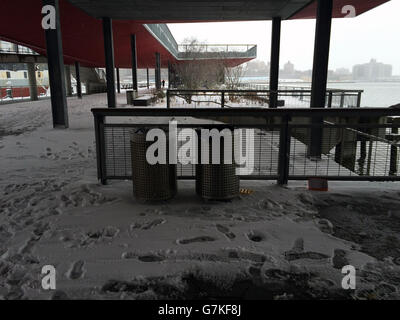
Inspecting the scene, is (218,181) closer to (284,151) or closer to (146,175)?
(146,175)

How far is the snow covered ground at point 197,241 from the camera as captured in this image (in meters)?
2.51

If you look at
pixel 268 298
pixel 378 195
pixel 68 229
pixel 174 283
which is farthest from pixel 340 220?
pixel 68 229

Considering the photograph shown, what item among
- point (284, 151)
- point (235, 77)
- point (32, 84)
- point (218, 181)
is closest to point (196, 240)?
point (218, 181)

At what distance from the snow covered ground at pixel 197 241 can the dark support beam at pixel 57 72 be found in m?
6.26

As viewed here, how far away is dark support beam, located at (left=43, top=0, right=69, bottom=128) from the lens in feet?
34.2

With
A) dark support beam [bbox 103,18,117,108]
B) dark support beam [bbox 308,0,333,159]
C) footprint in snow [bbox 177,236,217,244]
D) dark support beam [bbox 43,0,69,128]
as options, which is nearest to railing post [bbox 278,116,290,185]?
footprint in snow [bbox 177,236,217,244]

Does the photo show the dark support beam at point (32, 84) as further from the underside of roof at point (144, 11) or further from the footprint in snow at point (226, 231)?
the footprint in snow at point (226, 231)

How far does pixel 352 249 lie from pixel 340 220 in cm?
70

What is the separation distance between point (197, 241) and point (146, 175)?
4.20 feet

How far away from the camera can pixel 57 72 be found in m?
10.8

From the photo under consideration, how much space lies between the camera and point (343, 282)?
2.55 metres

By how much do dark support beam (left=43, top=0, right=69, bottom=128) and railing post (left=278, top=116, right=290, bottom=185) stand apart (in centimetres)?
839

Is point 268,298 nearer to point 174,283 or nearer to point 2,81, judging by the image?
point 174,283

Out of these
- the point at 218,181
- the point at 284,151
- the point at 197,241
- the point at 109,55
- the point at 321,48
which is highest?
the point at 109,55
